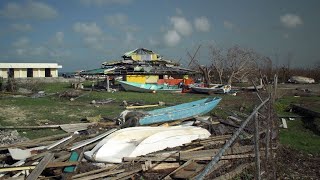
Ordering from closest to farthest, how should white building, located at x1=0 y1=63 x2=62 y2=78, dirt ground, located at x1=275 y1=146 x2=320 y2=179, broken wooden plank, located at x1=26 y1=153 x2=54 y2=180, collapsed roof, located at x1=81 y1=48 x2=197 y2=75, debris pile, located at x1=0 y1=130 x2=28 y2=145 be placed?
broken wooden plank, located at x1=26 y1=153 x2=54 y2=180
dirt ground, located at x1=275 y1=146 x2=320 y2=179
debris pile, located at x1=0 y1=130 x2=28 y2=145
collapsed roof, located at x1=81 y1=48 x2=197 y2=75
white building, located at x1=0 y1=63 x2=62 y2=78

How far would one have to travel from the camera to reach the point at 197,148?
30.7 ft

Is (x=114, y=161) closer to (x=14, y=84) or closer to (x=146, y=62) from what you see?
(x=14, y=84)

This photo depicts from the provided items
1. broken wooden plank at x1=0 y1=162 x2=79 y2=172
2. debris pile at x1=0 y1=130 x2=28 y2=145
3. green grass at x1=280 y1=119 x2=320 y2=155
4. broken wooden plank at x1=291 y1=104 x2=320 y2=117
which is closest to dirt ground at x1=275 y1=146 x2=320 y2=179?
green grass at x1=280 y1=119 x2=320 y2=155

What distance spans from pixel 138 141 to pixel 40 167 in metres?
2.85

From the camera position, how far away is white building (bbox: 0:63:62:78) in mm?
60719

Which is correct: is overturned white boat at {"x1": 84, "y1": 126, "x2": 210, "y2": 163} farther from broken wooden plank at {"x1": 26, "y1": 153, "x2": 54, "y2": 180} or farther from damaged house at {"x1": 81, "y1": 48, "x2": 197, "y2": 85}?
damaged house at {"x1": 81, "y1": 48, "x2": 197, "y2": 85}

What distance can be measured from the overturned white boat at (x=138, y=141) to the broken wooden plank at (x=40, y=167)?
3.27 feet

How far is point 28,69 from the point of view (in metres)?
64.8

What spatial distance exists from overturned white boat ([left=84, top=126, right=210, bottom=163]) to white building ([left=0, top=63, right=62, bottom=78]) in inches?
2182

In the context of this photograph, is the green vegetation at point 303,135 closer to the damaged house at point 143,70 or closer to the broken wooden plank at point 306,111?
the broken wooden plank at point 306,111

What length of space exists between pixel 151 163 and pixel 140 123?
14.5ft

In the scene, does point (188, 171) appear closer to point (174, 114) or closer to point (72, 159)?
point (72, 159)

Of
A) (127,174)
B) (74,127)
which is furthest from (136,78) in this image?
(127,174)

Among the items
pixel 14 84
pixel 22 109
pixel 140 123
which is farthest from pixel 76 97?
pixel 140 123
